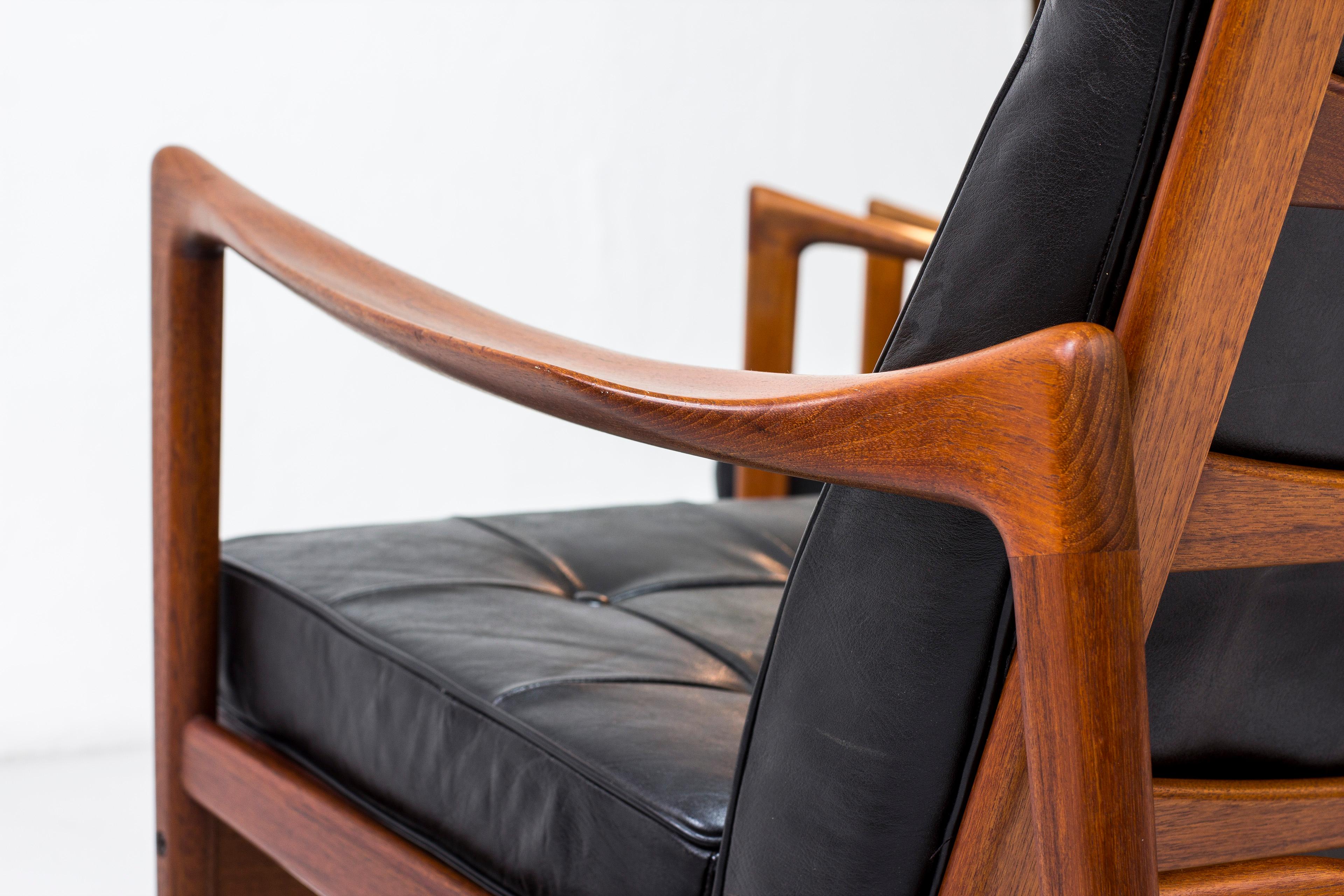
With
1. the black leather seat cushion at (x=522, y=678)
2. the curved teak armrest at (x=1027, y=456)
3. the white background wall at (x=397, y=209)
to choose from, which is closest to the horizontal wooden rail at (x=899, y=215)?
the black leather seat cushion at (x=522, y=678)

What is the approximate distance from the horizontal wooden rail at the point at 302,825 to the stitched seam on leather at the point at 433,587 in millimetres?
116

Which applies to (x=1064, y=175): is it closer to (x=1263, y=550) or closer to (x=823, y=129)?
(x=1263, y=550)

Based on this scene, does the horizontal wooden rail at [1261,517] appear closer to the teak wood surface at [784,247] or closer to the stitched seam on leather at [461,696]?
the stitched seam on leather at [461,696]

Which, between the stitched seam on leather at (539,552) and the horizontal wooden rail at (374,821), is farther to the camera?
the stitched seam on leather at (539,552)

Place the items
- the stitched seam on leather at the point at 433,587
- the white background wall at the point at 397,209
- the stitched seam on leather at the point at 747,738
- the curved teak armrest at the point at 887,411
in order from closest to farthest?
the curved teak armrest at the point at 887,411, the stitched seam on leather at the point at 747,738, the stitched seam on leather at the point at 433,587, the white background wall at the point at 397,209

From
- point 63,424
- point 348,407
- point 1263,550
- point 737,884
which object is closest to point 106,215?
point 63,424

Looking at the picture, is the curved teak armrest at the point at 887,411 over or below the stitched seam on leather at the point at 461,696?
over

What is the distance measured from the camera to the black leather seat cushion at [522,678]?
0.61 m

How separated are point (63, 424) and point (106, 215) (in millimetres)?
286

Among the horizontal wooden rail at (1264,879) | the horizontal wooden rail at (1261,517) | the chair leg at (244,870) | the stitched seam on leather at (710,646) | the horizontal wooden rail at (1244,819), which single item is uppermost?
the horizontal wooden rail at (1261,517)

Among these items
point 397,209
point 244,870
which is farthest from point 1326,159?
point 397,209

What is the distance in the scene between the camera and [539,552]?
39.4 inches

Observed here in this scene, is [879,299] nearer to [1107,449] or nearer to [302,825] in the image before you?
[302,825]

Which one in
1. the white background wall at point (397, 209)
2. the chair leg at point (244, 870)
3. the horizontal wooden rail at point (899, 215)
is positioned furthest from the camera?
the white background wall at point (397, 209)
